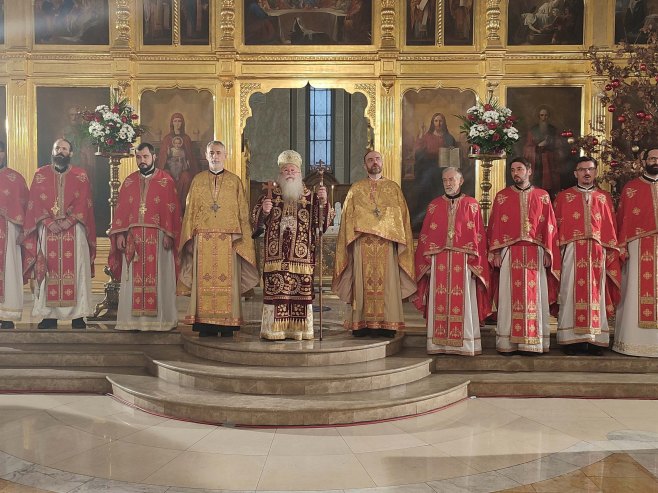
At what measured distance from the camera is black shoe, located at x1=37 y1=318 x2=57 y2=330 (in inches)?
337

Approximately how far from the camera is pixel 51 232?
336 inches

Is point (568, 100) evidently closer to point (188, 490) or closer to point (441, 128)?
point (441, 128)

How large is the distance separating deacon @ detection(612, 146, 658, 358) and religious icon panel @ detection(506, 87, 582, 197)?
4646mm

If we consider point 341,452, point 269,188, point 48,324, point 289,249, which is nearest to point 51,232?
point 48,324

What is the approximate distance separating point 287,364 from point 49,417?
7.10 feet

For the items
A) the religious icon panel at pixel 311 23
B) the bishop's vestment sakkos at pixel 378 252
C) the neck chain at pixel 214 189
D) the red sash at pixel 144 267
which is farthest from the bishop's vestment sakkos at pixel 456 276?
the religious icon panel at pixel 311 23

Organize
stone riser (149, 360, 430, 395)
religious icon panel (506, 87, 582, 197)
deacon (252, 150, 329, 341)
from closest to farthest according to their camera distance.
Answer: stone riser (149, 360, 430, 395)
deacon (252, 150, 329, 341)
religious icon panel (506, 87, 582, 197)

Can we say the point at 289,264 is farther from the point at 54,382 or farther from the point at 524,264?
the point at 54,382

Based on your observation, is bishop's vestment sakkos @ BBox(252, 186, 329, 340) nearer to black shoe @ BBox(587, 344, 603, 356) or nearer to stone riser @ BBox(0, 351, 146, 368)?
stone riser @ BBox(0, 351, 146, 368)

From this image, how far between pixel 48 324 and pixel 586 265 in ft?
19.3

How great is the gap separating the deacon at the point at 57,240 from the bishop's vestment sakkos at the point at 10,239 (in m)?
0.14

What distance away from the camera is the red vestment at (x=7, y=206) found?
8547 mm

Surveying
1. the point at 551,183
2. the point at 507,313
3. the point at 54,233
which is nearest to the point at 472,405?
the point at 507,313

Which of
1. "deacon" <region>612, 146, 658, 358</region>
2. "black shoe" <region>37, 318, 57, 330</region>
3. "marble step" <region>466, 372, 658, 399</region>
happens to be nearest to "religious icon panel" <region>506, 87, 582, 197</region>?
"deacon" <region>612, 146, 658, 358</region>
